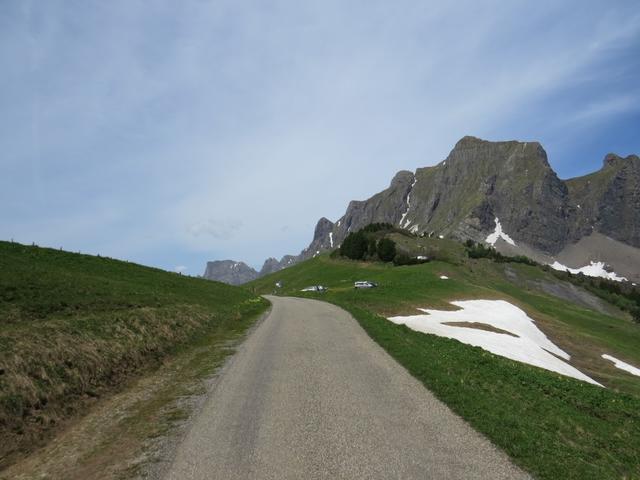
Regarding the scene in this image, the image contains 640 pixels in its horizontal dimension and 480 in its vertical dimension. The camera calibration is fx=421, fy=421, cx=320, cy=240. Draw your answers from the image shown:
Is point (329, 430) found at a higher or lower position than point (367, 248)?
lower

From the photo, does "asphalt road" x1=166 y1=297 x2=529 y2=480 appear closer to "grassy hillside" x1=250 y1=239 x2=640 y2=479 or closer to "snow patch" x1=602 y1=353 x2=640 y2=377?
"grassy hillside" x1=250 y1=239 x2=640 y2=479

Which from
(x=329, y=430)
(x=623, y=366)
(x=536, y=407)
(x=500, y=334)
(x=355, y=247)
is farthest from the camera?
(x=355, y=247)

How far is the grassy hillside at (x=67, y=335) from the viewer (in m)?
12.4

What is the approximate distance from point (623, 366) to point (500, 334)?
48.6ft

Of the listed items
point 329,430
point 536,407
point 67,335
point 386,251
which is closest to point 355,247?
point 386,251

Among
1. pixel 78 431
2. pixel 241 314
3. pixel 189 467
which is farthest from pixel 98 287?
pixel 189 467

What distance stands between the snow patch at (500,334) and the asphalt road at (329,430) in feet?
65.9

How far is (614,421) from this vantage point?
14.1 meters

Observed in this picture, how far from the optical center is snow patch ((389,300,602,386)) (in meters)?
34.1

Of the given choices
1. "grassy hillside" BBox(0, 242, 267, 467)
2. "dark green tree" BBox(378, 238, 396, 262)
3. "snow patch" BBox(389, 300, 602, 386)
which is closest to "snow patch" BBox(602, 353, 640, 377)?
"snow patch" BBox(389, 300, 602, 386)

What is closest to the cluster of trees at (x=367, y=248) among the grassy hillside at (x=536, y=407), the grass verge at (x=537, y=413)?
the grassy hillside at (x=536, y=407)

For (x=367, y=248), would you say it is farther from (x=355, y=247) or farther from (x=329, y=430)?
(x=329, y=430)

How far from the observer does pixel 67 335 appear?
17.0 m

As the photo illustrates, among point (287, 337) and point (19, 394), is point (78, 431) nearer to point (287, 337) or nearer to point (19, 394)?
point (19, 394)
